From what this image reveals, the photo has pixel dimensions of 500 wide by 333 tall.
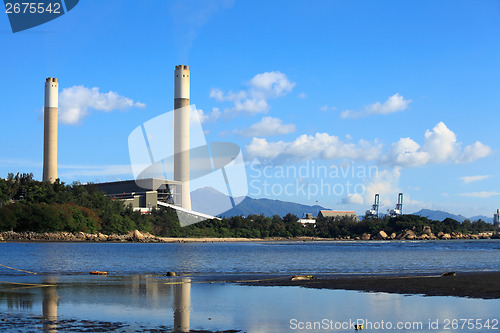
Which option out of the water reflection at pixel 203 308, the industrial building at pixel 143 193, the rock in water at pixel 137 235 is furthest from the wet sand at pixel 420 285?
the industrial building at pixel 143 193

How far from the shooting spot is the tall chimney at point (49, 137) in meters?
188

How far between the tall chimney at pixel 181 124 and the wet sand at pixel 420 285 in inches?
6241

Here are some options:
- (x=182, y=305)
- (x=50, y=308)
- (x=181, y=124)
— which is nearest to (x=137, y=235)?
(x=181, y=124)

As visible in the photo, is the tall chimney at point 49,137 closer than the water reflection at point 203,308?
No

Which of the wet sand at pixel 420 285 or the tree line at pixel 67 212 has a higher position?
the tree line at pixel 67 212

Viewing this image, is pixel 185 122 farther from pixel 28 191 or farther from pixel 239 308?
pixel 239 308

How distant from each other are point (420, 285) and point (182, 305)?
14.6 meters

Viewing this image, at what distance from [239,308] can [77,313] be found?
608cm

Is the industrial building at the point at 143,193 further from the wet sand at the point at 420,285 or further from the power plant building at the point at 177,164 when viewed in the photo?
the wet sand at the point at 420,285

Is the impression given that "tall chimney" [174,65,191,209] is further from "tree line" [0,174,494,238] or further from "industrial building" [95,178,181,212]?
"tree line" [0,174,494,238]

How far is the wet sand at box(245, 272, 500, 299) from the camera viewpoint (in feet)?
91.5

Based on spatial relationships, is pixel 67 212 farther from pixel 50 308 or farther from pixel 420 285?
pixel 50 308

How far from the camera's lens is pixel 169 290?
98.7 ft

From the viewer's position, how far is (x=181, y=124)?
631ft
